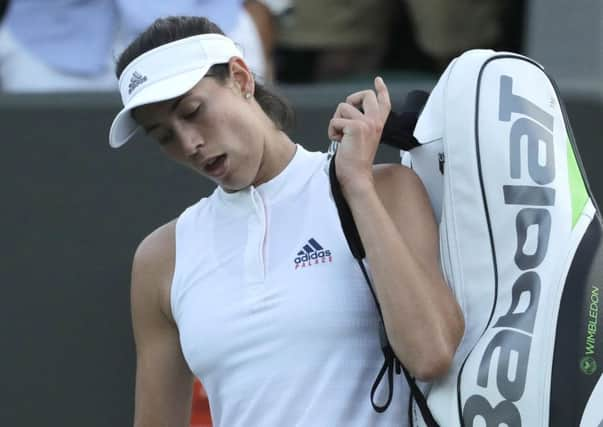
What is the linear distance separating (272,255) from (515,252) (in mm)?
462

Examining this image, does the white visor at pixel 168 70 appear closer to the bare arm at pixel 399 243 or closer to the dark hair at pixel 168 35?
the dark hair at pixel 168 35

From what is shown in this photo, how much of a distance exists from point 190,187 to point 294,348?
1841mm

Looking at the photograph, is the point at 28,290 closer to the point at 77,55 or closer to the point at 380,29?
the point at 77,55

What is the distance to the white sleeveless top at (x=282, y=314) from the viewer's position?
2488mm

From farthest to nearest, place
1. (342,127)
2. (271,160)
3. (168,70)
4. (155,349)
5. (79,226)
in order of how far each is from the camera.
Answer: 1. (79,226)
2. (155,349)
3. (271,160)
4. (168,70)
5. (342,127)

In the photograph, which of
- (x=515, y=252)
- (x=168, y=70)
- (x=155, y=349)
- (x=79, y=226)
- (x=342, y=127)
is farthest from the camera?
(x=79, y=226)

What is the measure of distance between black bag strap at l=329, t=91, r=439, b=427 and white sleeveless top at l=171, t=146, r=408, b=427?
3cm

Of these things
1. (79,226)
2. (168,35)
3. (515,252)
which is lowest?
(79,226)

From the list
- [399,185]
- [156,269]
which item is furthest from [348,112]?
[156,269]

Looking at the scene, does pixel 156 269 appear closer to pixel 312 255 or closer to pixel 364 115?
pixel 312 255

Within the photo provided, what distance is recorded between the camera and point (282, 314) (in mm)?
2502

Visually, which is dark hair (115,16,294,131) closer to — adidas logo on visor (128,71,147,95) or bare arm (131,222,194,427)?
adidas logo on visor (128,71,147,95)

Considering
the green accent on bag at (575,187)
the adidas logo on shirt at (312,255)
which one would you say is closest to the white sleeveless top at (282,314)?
the adidas logo on shirt at (312,255)

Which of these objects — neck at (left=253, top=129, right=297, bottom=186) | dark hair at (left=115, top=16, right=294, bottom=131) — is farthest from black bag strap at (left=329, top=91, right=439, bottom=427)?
dark hair at (left=115, top=16, right=294, bottom=131)
